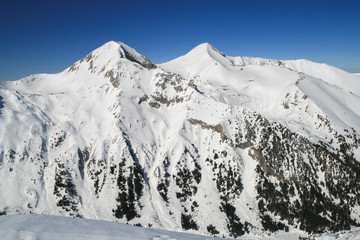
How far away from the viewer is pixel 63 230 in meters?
10.1

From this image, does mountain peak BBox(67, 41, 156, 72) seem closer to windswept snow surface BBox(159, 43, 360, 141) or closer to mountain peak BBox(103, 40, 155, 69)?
mountain peak BBox(103, 40, 155, 69)

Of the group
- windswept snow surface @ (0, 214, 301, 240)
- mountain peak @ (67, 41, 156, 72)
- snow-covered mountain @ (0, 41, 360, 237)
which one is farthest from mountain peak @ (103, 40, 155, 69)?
windswept snow surface @ (0, 214, 301, 240)

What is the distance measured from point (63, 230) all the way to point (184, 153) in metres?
71.9

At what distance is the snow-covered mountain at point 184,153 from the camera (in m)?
65.0

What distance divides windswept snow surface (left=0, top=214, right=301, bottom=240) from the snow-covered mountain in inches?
2393

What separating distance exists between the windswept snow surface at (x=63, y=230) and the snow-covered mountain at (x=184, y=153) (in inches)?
2393

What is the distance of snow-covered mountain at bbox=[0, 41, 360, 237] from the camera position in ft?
213

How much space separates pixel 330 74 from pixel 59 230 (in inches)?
8161

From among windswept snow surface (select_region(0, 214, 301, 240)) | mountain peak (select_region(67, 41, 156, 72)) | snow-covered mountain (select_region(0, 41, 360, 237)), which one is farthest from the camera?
mountain peak (select_region(67, 41, 156, 72))

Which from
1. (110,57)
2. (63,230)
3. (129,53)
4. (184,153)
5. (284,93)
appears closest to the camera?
(63,230)

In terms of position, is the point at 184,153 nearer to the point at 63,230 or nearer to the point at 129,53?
the point at 63,230

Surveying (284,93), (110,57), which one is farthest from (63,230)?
(110,57)

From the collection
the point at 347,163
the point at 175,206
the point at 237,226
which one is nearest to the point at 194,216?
the point at 175,206

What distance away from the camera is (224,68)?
422 feet
